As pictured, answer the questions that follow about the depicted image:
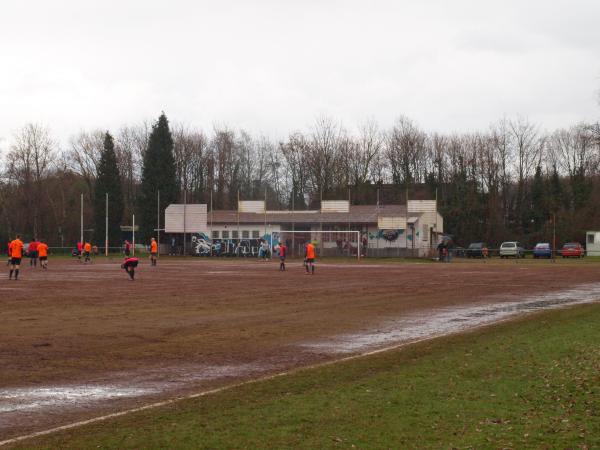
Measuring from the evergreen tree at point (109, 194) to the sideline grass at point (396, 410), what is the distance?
8285cm

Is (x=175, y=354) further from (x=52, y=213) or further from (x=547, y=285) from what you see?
(x=52, y=213)

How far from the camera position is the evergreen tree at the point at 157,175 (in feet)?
304

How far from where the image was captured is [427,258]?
235ft

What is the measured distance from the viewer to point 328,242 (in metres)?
75.6

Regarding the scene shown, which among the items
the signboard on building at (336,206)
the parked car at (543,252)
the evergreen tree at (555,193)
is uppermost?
the evergreen tree at (555,193)

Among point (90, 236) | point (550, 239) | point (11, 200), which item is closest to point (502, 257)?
point (550, 239)

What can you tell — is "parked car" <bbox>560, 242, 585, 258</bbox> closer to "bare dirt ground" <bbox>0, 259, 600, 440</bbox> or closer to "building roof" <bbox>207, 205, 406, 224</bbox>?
"building roof" <bbox>207, 205, 406, 224</bbox>

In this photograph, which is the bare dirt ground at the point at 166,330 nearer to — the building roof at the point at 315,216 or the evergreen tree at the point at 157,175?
the building roof at the point at 315,216

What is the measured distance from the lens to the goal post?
75.0m

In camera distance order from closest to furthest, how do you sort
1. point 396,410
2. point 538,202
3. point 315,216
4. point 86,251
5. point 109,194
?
point 396,410 → point 86,251 → point 315,216 → point 109,194 → point 538,202

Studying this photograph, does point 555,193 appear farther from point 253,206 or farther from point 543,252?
point 253,206

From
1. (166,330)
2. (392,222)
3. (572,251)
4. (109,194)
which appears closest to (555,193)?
(572,251)

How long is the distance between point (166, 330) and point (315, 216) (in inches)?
2525

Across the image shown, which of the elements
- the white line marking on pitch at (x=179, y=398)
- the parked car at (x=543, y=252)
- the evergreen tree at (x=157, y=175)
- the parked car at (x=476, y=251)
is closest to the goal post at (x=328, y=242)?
the parked car at (x=476, y=251)
